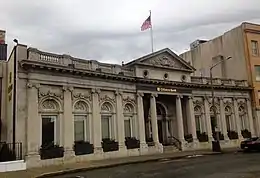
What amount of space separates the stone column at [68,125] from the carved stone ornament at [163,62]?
30.6 ft

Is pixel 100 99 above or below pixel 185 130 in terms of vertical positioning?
above

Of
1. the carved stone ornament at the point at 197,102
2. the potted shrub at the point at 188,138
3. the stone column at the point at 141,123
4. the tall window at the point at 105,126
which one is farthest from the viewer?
the carved stone ornament at the point at 197,102

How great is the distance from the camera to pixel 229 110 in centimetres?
3459

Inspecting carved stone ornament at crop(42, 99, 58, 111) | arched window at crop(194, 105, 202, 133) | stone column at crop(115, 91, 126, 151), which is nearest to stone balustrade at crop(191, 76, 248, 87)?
arched window at crop(194, 105, 202, 133)

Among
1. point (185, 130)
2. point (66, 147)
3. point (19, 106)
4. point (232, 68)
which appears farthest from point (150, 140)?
point (232, 68)

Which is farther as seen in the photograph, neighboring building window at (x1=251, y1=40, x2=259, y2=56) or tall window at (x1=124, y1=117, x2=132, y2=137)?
neighboring building window at (x1=251, y1=40, x2=259, y2=56)

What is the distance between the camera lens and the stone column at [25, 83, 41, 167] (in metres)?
19.1

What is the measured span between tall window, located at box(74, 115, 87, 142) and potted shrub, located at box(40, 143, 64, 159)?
6.37 ft

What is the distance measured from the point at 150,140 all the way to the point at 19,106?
42.1 ft

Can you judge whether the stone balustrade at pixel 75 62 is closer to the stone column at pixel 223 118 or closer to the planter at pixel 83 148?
the planter at pixel 83 148

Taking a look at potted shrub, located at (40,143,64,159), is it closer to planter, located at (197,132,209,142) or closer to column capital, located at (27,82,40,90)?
column capital, located at (27,82,40,90)

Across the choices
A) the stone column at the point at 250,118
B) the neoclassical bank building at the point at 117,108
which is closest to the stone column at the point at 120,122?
the neoclassical bank building at the point at 117,108

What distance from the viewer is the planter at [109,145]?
23453 millimetres

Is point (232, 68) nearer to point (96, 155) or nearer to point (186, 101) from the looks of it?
point (186, 101)
